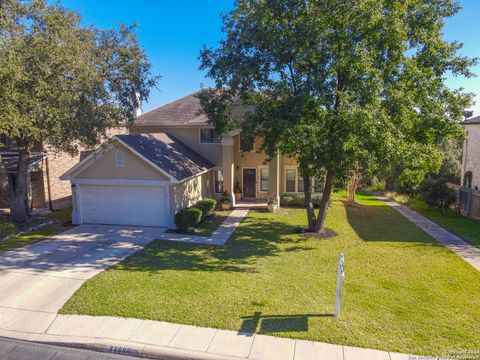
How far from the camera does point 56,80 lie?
1308 centimetres

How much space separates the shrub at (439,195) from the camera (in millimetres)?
20000

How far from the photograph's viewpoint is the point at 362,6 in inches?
452

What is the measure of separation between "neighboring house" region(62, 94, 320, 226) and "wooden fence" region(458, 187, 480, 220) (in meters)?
10.0

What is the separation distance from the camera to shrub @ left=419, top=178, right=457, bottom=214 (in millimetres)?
20000

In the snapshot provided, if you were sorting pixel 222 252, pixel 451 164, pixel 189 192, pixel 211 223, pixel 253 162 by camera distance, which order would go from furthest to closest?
pixel 451 164, pixel 253 162, pixel 189 192, pixel 211 223, pixel 222 252

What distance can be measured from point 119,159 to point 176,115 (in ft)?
29.7

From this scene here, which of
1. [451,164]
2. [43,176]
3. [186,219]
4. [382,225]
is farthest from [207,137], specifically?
[451,164]

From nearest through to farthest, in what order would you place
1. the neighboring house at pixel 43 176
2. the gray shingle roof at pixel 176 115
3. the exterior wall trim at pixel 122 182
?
the exterior wall trim at pixel 122 182 → the neighboring house at pixel 43 176 → the gray shingle roof at pixel 176 115

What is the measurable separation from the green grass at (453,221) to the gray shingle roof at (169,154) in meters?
13.8

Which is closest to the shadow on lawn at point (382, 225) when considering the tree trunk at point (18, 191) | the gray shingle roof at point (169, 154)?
the gray shingle roof at point (169, 154)

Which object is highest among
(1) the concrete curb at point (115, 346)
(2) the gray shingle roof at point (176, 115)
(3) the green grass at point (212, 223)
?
(2) the gray shingle roof at point (176, 115)

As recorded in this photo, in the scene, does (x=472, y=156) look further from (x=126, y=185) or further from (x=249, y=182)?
(x=126, y=185)

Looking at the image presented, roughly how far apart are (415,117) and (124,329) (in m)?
12.8

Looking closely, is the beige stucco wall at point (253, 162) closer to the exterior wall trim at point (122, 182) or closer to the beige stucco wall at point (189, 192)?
the beige stucco wall at point (189, 192)
